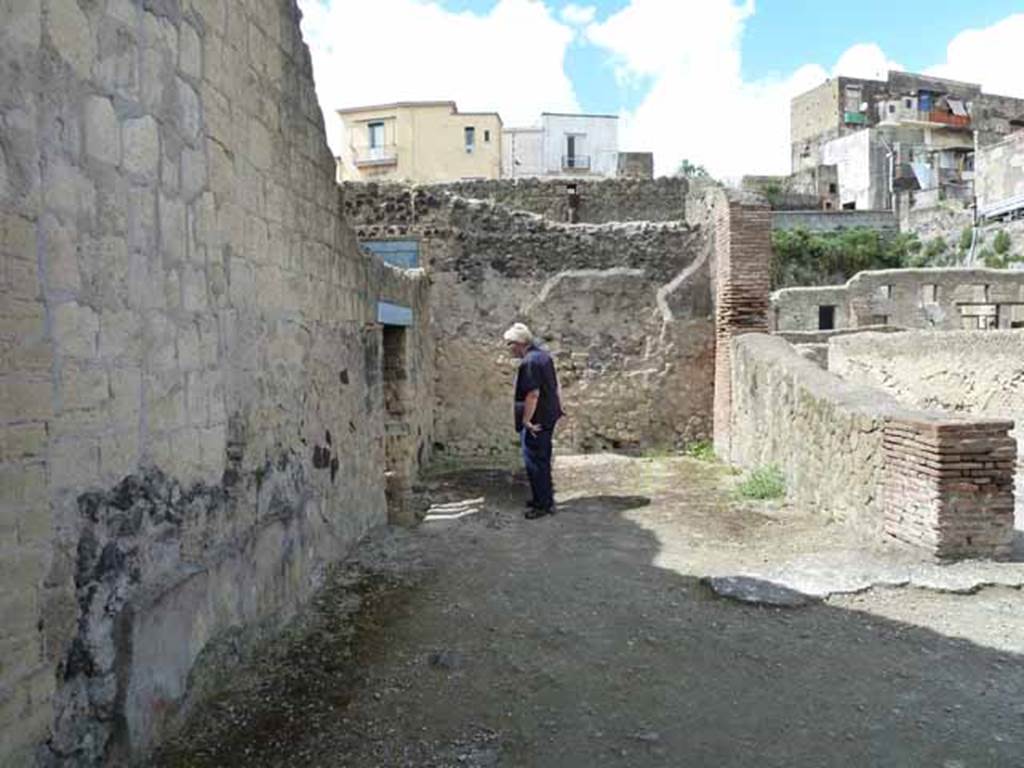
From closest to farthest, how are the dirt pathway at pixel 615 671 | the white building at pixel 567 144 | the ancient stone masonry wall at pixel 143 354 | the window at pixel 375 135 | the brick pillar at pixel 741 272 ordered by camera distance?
the ancient stone masonry wall at pixel 143 354, the dirt pathway at pixel 615 671, the brick pillar at pixel 741 272, the white building at pixel 567 144, the window at pixel 375 135

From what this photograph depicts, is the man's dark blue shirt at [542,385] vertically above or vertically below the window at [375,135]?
below

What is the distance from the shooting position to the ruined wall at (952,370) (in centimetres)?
952

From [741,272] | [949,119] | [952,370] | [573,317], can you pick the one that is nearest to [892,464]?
[741,272]

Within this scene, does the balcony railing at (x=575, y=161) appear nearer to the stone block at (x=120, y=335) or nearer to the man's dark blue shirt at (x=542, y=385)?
the man's dark blue shirt at (x=542, y=385)

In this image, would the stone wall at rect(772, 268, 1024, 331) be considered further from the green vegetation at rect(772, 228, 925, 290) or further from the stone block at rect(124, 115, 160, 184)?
the stone block at rect(124, 115, 160, 184)

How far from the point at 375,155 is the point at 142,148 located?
1700 inches

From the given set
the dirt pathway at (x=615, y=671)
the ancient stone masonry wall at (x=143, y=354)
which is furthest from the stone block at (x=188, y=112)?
the dirt pathway at (x=615, y=671)

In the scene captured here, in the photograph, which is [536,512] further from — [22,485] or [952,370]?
[952,370]

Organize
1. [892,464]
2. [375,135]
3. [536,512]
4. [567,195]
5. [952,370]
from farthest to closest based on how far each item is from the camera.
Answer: [375,135] < [567,195] < [952,370] < [536,512] < [892,464]

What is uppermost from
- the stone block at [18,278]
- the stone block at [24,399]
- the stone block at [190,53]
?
the stone block at [190,53]

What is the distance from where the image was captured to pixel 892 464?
18.2ft

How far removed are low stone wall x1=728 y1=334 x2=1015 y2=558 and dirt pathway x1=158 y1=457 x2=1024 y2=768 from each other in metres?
0.33

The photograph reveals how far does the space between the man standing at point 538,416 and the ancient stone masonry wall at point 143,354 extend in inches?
109

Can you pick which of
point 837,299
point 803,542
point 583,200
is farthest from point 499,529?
point 837,299
